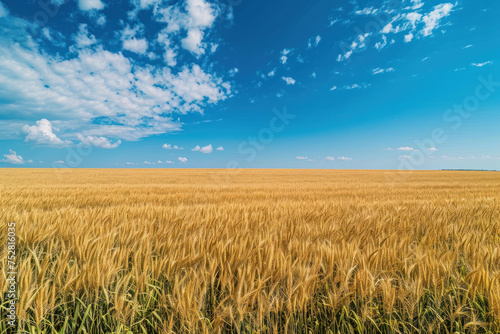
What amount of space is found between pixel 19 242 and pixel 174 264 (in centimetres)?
166

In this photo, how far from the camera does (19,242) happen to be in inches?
79.0

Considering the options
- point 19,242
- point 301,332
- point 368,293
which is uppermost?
point 19,242

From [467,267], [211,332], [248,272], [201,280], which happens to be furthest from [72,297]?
[467,267]

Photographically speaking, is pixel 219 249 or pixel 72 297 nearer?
pixel 72 297

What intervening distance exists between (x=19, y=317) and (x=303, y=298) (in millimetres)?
1515

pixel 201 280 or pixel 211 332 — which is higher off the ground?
pixel 201 280

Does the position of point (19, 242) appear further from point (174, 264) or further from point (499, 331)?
point (499, 331)

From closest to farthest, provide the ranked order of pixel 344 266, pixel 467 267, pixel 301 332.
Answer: pixel 301 332, pixel 344 266, pixel 467 267

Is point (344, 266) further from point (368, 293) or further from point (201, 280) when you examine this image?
point (201, 280)

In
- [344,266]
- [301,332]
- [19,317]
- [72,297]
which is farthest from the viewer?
[344,266]

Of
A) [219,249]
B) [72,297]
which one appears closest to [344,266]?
[219,249]

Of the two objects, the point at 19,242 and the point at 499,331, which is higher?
Answer: the point at 19,242

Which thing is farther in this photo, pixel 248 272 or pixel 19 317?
pixel 248 272

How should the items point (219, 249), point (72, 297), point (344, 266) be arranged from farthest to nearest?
point (219, 249), point (344, 266), point (72, 297)
